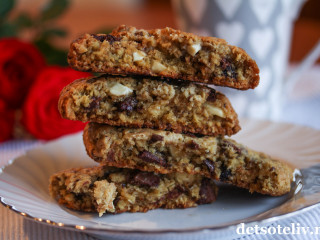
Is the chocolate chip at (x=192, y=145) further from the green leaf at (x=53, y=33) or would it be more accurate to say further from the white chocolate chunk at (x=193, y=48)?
the green leaf at (x=53, y=33)

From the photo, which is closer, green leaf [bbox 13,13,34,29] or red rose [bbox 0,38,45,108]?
red rose [bbox 0,38,45,108]

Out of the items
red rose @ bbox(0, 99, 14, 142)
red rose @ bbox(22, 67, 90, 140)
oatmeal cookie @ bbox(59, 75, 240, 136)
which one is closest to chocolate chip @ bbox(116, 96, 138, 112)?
oatmeal cookie @ bbox(59, 75, 240, 136)

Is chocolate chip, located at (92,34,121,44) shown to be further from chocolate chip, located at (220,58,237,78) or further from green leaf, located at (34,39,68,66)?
green leaf, located at (34,39,68,66)

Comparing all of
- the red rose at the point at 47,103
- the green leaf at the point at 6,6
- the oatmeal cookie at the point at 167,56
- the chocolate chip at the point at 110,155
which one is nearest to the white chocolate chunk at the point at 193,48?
the oatmeal cookie at the point at 167,56

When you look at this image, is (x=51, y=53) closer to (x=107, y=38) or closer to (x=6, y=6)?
(x=6, y=6)

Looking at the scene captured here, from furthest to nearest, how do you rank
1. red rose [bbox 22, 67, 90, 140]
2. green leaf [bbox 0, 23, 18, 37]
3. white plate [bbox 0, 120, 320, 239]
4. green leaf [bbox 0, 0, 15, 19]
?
green leaf [bbox 0, 23, 18, 37], green leaf [bbox 0, 0, 15, 19], red rose [bbox 22, 67, 90, 140], white plate [bbox 0, 120, 320, 239]

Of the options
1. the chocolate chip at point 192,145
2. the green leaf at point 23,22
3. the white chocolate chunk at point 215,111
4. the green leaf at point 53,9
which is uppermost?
the green leaf at point 53,9

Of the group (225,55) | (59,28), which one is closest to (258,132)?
(225,55)
